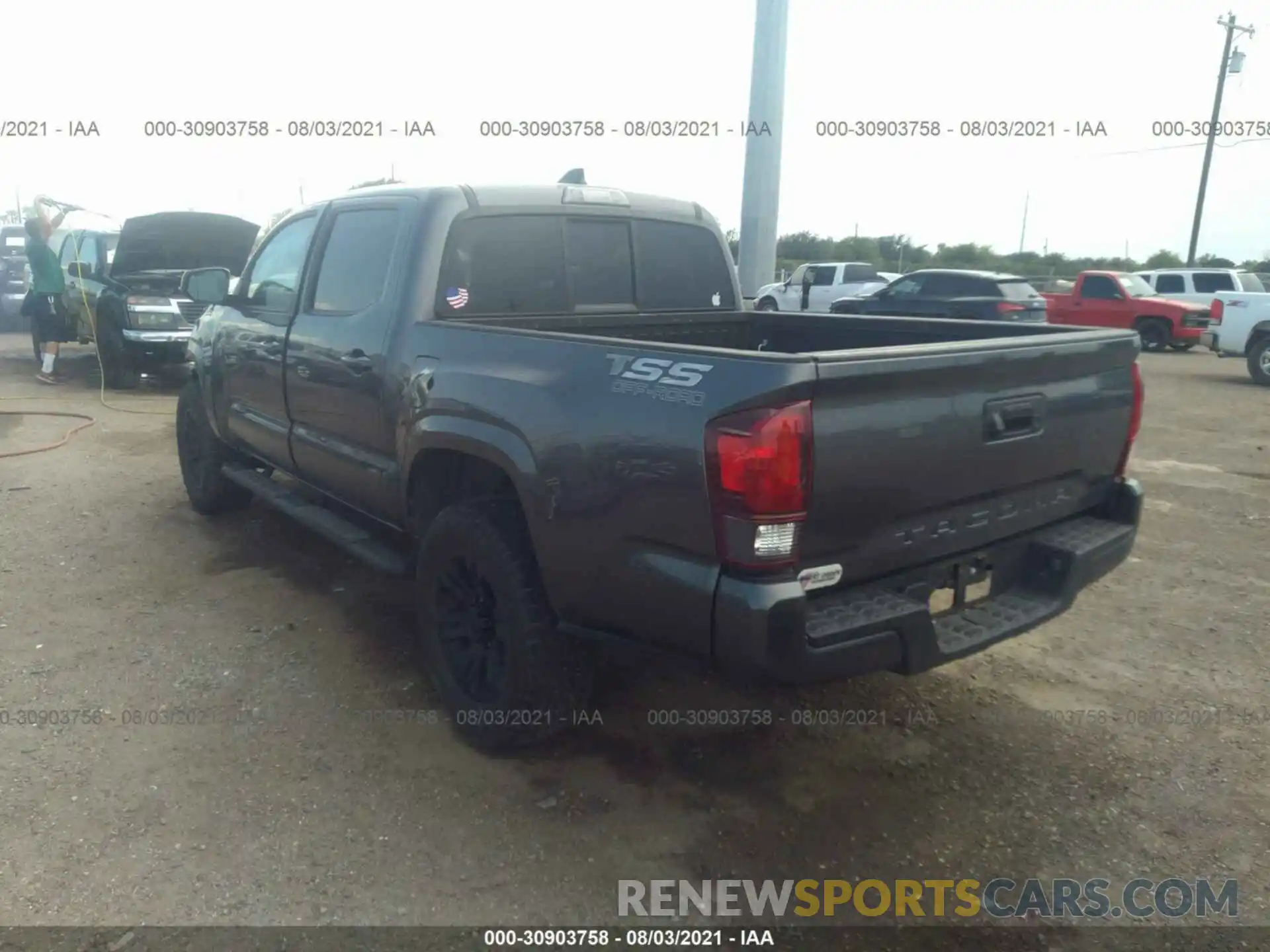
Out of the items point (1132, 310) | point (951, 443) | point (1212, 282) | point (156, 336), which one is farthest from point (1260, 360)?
point (156, 336)

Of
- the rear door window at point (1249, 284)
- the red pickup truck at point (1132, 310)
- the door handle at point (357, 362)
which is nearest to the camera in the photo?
the door handle at point (357, 362)

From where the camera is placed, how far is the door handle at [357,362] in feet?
12.9

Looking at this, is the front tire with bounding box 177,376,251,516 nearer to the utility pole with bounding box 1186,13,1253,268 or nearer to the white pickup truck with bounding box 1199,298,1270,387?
the white pickup truck with bounding box 1199,298,1270,387

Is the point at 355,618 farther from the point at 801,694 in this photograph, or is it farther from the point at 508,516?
the point at 801,694

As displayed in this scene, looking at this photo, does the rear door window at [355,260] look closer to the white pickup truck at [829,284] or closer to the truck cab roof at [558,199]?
the truck cab roof at [558,199]

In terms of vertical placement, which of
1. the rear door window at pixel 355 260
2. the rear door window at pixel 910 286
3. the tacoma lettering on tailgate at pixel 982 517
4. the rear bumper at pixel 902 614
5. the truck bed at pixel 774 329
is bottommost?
the rear bumper at pixel 902 614

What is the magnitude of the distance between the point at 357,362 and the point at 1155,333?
18959mm

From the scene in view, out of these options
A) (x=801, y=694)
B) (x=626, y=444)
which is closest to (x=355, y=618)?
(x=801, y=694)

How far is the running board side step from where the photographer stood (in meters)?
4.02

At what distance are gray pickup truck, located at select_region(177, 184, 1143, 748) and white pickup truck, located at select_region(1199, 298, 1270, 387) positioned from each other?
1261 cm

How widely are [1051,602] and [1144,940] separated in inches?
39.3

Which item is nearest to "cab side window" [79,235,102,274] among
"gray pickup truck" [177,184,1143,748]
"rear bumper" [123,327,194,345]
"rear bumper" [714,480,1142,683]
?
"rear bumper" [123,327,194,345]

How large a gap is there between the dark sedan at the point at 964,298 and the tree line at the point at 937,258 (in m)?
22.0

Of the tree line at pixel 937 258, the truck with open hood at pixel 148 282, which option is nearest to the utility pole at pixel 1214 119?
the tree line at pixel 937 258
